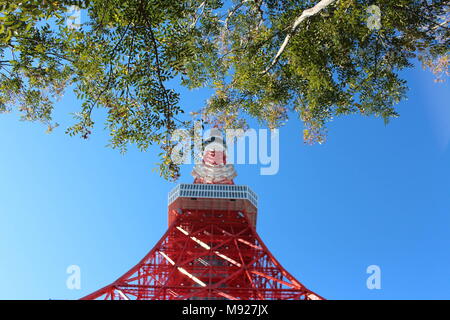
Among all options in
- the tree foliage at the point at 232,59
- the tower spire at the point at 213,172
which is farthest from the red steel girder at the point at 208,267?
the tree foliage at the point at 232,59

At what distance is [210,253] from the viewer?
34.5 metres

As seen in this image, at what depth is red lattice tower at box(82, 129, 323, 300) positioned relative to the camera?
27.2 metres

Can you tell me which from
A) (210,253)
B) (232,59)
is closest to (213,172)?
(210,253)

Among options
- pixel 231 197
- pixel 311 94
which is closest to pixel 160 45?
pixel 311 94

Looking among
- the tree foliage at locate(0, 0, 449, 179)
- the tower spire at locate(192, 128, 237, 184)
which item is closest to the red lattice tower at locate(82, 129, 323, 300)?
the tower spire at locate(192, 128, 237, 184)

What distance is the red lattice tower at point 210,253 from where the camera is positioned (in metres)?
27.2

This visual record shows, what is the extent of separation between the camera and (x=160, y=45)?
7.15 metres

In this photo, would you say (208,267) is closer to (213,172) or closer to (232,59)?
(213,172)

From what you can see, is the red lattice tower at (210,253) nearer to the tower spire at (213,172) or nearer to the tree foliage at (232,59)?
the tower spire at (213,172)

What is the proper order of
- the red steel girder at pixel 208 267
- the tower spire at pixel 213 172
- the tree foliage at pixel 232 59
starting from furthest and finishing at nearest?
the tower spire at pixel 213 172
the red steel girder at pixel 208 267
the tree foliage at pixel 232 59

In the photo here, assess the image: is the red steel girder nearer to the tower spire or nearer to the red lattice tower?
the red lattice tower

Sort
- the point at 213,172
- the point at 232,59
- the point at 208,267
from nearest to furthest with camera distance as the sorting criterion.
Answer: the point at 232,59, the point at 208,267, the point at 213,172
